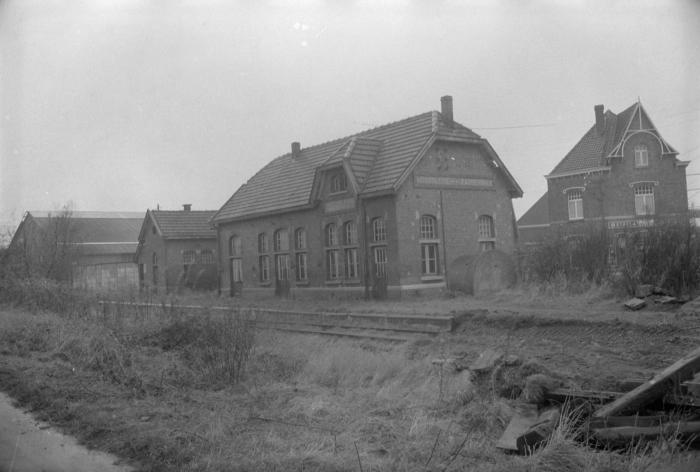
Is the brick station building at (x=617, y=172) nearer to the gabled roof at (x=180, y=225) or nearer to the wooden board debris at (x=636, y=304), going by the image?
the gabled roof at (x=180, y=225)

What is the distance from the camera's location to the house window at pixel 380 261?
23250mm

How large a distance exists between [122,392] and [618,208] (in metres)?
34.3

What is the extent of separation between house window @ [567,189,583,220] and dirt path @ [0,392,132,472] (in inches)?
1441

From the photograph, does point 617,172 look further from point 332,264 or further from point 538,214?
point 332,264

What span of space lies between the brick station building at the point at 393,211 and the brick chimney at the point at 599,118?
16074mm

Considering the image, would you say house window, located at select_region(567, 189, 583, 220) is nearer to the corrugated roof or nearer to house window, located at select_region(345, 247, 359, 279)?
house window, located at select_region(345, 247, 359, 279)

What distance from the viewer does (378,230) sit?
77.5 ft

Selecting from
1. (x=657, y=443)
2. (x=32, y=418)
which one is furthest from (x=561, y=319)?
(x=32, y=418)

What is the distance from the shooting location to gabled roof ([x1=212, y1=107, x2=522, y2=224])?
77.2ft

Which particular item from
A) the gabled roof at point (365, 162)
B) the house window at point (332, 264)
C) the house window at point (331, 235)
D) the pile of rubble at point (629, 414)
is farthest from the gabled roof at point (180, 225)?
the pile of rubble at point (629, 414)

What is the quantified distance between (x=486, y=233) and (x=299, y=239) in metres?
8.11

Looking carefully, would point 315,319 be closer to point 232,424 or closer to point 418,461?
point 232,424

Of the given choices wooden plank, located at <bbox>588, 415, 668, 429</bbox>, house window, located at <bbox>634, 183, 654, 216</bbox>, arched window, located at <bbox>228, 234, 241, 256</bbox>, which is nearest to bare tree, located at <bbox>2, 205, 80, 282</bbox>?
arched window, located at <bbox>228, 234, 241, 256</bbox>

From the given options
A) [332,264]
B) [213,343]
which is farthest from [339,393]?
[332,264]
